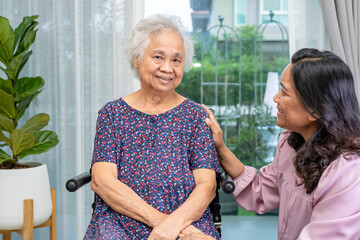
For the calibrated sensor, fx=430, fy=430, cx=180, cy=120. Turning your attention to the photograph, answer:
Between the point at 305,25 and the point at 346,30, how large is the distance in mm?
253

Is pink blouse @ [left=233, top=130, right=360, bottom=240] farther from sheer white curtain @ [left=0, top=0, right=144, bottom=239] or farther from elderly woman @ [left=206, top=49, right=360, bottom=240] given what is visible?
sheer white curtain @ [left=0, top=0, right=144, bottom=239]

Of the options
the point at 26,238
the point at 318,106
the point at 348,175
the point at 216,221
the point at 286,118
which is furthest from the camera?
the point at 26,238

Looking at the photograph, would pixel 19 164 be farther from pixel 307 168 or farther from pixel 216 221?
pixel 307 168

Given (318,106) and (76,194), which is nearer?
(318,106)

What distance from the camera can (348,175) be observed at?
1.49 metres

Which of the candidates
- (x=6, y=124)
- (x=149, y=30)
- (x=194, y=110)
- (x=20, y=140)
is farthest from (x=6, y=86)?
(x=194, y=110)

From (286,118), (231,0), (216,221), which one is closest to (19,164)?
(216,221)

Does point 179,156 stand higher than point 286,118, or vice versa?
point 286,118

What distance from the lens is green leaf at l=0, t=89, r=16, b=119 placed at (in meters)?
2.25

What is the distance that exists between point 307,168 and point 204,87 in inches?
58.8

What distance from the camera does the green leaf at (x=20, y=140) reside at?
7.30 feet

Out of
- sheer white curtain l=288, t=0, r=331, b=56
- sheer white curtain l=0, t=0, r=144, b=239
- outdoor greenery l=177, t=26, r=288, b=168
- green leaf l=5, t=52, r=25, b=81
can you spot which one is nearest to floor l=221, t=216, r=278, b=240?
outdoor greenery l=177, t=26, r=288, b=168

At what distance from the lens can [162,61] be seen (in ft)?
6.24

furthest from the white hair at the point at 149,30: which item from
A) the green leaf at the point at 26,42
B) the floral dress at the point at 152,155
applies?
the green leaf at the point at 26,42
